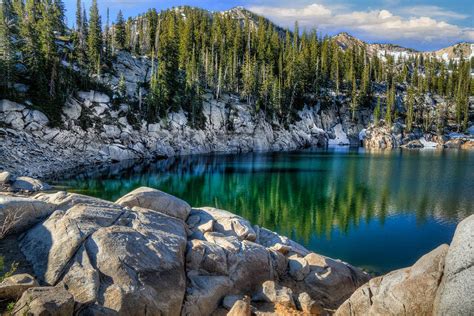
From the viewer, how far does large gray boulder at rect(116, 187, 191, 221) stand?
1648 centimetres

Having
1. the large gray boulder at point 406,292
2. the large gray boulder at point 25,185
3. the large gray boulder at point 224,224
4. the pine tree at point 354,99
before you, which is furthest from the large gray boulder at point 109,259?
the pine tree at point 354,99

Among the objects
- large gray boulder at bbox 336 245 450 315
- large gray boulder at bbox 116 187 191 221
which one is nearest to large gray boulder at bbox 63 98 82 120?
large gray boulder at bbox 116 187 191 221

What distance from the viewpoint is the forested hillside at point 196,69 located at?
5666 cm

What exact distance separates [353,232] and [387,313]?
18.2 meters

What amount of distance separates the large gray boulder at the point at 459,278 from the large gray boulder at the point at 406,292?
391mm

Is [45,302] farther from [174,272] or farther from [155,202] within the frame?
[155,202]

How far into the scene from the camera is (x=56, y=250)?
11.0m

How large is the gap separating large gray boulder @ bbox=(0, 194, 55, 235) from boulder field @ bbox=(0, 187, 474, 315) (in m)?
0.04

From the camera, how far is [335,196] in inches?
1527

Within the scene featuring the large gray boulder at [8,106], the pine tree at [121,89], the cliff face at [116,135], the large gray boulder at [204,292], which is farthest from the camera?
the pine tree at [121,89]

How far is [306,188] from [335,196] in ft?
17.0

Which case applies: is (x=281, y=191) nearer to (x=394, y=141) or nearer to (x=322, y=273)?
(x=322, y=273)

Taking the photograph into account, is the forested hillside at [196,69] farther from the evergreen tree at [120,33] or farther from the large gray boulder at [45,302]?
the large gray boulder at [45,302]

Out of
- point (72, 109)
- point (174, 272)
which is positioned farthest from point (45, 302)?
point (72, 109)
